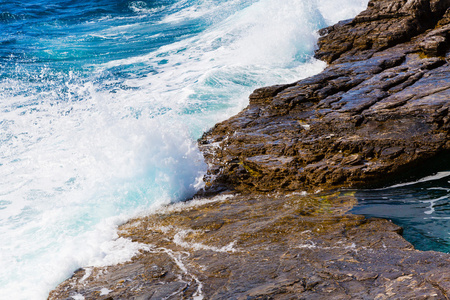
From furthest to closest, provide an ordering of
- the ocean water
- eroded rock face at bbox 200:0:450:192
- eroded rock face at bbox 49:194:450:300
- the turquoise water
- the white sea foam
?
1. the ocean water
2. eroded rock face at bbox 200:0:450:192
3. the white sea foam
4. the turquoise water
5. eroded rock face at bbox 49:194:450:300

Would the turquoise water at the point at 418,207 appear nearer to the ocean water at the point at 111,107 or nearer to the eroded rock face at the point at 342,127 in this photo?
the eroded rock face at the point at 342,127

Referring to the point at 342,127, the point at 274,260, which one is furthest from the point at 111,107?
the point at 274,260

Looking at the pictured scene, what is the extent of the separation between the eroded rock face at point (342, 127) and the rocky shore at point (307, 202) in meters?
0.02

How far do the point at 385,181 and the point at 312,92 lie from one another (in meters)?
2.68

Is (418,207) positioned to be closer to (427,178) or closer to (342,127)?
(427,178)

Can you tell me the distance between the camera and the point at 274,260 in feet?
11.4

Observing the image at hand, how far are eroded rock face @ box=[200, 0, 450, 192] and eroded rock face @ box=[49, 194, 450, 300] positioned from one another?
2.07 feet

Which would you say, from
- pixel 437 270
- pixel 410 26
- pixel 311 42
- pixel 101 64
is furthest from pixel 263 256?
pixel 101 64

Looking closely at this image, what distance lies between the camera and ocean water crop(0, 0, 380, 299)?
5445 mm

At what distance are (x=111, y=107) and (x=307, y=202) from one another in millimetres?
7137

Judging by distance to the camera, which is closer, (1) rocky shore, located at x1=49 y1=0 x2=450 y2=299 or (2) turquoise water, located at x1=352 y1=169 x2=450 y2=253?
(1) rocky shore, located at x1=49 y1=0 x2=450 y2=299

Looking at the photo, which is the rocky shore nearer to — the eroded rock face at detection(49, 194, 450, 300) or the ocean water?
the eroded rock face at detection(49, 194, 450, 300)

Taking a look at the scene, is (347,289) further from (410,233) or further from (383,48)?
(383,48)

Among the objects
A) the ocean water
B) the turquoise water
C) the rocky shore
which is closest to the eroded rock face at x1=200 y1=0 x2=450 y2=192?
the rocky shore
